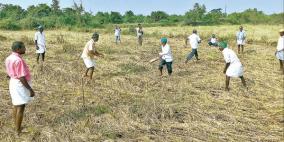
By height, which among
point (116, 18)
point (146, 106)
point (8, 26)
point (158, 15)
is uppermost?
point (158, 15)

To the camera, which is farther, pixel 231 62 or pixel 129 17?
pixel 129 17

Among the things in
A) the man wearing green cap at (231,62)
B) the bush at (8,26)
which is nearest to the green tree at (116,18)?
the bush at (8,26)

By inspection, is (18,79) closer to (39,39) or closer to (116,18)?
(39,39)

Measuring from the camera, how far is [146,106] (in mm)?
8508

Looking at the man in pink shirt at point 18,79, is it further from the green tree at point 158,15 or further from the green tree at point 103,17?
the green tree at point 158,15

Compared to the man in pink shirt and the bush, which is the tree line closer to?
the bush

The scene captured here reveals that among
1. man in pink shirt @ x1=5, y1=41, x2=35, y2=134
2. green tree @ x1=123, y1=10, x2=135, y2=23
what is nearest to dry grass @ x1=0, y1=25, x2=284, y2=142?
man in pink shirt @ x1=5, y1=41, x2=35, y2=134

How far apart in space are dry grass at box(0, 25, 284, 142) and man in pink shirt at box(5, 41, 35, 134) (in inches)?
18.0

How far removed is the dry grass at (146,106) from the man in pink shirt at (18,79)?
0.46 m

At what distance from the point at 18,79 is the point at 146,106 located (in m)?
2.81

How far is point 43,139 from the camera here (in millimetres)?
6629

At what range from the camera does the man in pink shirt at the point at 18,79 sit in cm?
652

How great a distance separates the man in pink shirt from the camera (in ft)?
21.4

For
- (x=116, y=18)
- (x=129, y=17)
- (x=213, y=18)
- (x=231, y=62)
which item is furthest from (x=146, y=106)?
(x=129, y=17)
